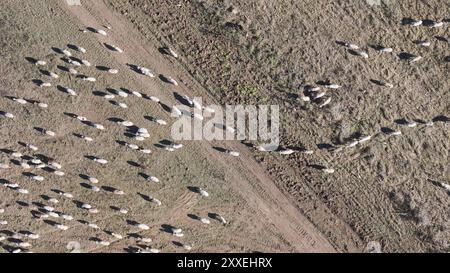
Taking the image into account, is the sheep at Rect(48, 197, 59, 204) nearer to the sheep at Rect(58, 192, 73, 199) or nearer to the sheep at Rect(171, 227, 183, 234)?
the sheep at Rect(58, 192, 73, 199)

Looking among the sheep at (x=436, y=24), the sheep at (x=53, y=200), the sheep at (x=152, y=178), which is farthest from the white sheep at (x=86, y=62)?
the sheep at (x=436, y=24)

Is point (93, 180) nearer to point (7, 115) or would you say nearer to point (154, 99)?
point (154, 99)

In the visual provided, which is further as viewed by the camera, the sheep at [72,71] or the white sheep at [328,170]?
the white sheep at [328,170]

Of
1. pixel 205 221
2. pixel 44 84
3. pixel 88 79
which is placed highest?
pixel 88 79

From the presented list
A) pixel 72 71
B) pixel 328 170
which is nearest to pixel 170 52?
pixel 72 71

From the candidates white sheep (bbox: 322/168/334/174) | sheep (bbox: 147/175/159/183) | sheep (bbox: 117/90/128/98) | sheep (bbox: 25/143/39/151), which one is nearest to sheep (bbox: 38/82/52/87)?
sheep (bbox: 25/143/39/151)

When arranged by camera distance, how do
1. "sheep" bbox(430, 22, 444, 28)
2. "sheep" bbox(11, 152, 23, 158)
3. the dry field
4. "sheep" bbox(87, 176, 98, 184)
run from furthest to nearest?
"sheep" bbox(430, 22, 444, 28) < the dry field < "sheep" bbox(87, 176, 98, 184) < "sheep" bbox(11, 152, 23, 158)

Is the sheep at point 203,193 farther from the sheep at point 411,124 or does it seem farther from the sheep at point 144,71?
the sheep at point 411,124
